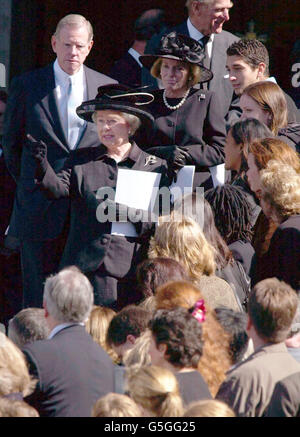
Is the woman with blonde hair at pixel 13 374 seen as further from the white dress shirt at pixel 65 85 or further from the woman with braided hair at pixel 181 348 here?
the white dress shirt at pixel 65 85

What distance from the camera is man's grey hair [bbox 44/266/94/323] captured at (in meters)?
4.31

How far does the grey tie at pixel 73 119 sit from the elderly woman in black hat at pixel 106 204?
32 cm

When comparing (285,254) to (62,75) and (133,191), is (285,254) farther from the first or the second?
(62,75)

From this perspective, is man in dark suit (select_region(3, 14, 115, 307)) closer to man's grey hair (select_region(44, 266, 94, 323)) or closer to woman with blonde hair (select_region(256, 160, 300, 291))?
woman with blonde hair (select_region(256, 160, 300, 291))

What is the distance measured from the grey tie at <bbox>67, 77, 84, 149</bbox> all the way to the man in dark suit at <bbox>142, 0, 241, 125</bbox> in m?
0.70

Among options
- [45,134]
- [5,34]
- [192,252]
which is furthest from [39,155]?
[5,34]

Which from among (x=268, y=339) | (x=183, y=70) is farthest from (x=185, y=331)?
(x=183, y=70)

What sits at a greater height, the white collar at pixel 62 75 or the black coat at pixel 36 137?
the white collar at pixel 62 75

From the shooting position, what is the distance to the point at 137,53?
762 cm

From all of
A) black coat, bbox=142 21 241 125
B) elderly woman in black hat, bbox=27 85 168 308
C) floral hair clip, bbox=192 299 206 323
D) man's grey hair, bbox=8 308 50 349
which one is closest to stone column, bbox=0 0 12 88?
black coat, bbox=142 21 241 125

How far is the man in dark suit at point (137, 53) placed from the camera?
746 cm

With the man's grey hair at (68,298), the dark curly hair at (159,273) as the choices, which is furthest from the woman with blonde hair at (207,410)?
the dark curly hair at (159,273)

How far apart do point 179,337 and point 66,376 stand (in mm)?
457

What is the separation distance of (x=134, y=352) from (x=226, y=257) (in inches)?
47.7
